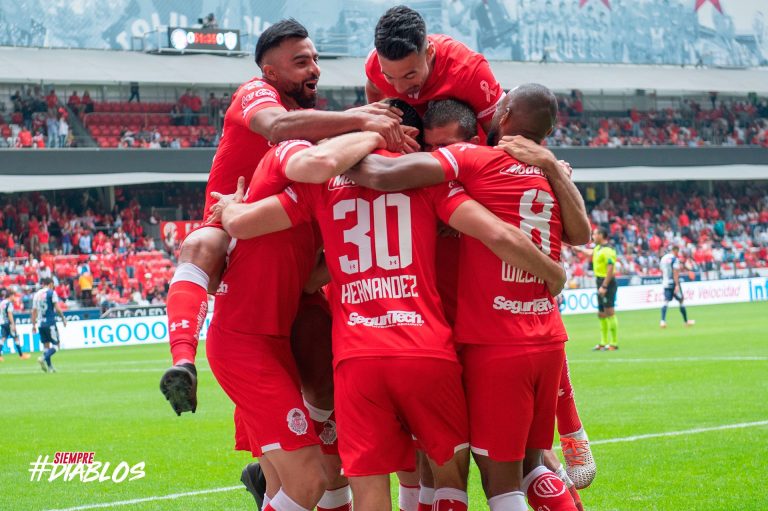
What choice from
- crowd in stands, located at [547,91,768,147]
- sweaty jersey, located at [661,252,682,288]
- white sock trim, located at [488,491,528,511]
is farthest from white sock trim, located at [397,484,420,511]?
crowd in stands, located at [547,91,768,147]

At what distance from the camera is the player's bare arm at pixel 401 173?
4.98 meters

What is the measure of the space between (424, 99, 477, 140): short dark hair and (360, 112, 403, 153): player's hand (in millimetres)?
240

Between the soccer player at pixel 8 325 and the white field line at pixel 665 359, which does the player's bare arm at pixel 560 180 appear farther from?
the soccer player at pixel 8 325

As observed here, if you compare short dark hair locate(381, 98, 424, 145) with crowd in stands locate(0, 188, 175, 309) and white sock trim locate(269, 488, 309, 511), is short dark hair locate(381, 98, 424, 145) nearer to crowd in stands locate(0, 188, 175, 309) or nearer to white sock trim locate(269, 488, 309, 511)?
white sock trim locate(269, 488, 309, 511)

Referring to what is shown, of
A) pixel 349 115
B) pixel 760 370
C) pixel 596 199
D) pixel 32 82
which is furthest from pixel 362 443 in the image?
pixel 596 199

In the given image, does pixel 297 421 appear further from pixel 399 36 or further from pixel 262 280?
pixel 399 36

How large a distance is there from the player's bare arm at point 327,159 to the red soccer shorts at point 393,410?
85 centimetres

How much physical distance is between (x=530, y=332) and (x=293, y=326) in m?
1.40

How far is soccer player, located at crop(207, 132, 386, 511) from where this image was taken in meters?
5.47

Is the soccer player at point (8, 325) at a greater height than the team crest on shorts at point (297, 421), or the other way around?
the team crest on shorts at point (297, 421)

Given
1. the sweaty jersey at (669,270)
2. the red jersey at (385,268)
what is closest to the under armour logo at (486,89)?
the red jersey at (385,268)

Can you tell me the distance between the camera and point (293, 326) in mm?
5980

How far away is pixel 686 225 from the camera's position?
48.6 m

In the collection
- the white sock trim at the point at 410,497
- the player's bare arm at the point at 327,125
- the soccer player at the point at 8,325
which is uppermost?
the player's bare arm at the point at 327,125
